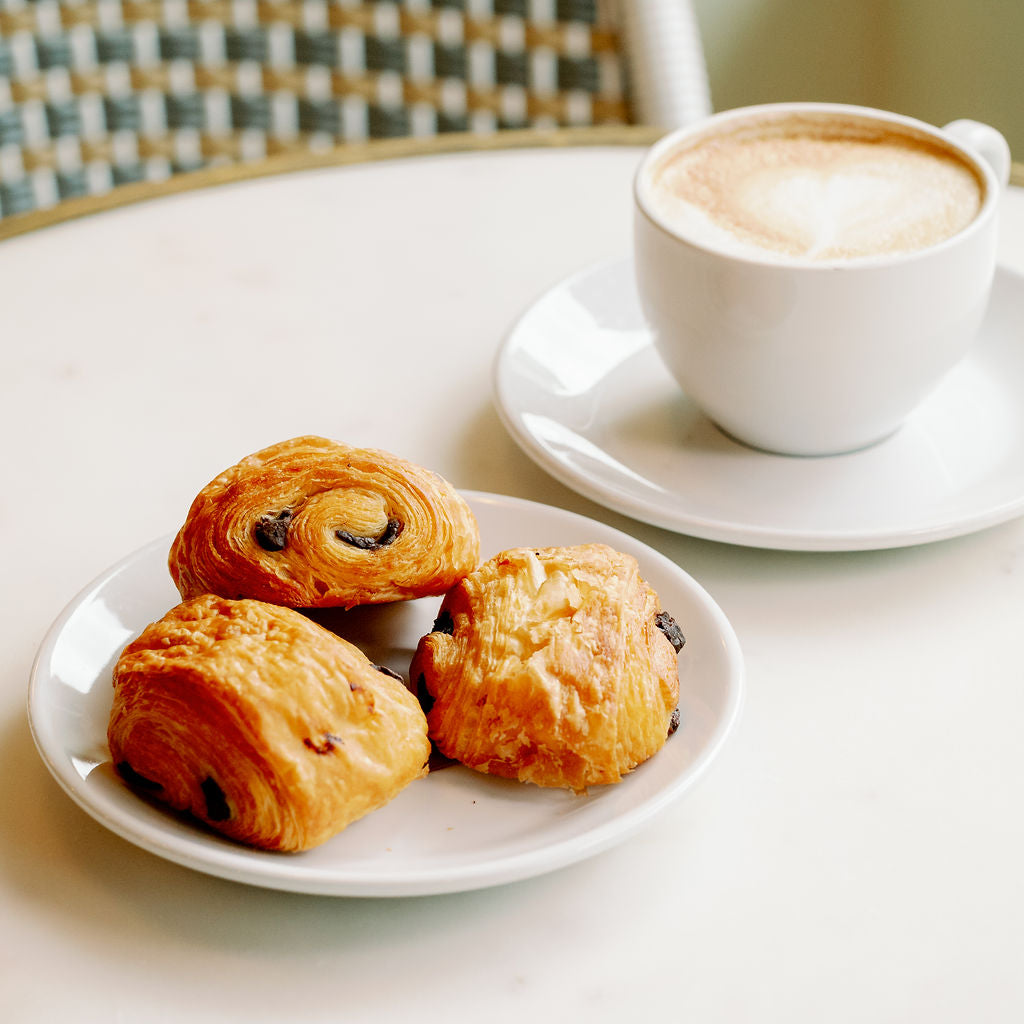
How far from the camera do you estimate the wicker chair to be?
149cm

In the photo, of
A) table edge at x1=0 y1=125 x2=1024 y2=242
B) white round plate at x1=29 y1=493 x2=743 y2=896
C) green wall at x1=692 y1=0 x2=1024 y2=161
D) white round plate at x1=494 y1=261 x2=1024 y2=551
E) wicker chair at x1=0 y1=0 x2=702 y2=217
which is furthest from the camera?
green wall at x1=692 y1=0 x2=1024 y2=161

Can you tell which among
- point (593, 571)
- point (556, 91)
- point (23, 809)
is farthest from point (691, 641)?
point (556, 91)

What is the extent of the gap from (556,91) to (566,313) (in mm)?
651

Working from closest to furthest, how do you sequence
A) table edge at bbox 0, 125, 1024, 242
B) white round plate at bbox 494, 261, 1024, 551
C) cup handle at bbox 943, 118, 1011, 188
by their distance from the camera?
1. white round plate at bbox 494, 261, 1024, 551
2. cup handle at bbox 943, 118, 1011, 188
3. table edge at bbox 0, 125, 1024, 242

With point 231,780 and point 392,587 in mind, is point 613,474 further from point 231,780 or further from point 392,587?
point 231,780

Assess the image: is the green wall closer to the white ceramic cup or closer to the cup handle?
the cup handle

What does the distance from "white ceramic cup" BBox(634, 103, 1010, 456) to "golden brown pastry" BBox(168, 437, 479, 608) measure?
0.25 m

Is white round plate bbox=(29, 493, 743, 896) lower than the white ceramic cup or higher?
lower

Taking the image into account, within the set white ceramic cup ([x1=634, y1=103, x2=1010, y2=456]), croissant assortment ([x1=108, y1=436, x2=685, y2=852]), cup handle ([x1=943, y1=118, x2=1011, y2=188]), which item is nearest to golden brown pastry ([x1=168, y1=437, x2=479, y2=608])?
croissant assortment ([x1=108, y1=436, x2=685, y2=852])

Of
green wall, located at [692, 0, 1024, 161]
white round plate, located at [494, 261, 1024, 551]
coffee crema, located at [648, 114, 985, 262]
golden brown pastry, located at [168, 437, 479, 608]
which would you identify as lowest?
green wall, located at [692, 0, 1024, 161]

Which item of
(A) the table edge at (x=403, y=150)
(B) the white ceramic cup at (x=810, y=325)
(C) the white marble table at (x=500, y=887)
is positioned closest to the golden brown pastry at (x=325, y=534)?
(C) the white marble table at (x=500, y=887)

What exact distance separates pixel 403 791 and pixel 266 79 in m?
1.24

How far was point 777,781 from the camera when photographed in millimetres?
610

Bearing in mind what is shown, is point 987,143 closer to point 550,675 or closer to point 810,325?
point 810,325
